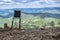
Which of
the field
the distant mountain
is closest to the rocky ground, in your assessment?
the field

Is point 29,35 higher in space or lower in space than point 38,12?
lower

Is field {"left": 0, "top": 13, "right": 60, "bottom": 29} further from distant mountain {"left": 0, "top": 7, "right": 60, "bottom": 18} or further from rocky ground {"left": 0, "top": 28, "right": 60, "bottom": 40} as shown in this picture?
rocky ground {"left": 0, "top": 28, "right": 60, "bottom": 40}

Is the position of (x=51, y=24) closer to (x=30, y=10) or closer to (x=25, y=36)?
(x=30, y=10)

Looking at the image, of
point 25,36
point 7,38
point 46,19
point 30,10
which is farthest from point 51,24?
point 7,38

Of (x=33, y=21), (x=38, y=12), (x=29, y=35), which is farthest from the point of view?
(x=38, y=12)

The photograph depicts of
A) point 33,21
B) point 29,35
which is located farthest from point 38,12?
point 29,35

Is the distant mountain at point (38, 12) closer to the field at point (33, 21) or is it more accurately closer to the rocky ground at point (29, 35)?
the field at point (33, 21)

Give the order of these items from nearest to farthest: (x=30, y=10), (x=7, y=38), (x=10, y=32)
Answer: (x=7, y=38)
(x=10, y=32)
(x=30, y=10)

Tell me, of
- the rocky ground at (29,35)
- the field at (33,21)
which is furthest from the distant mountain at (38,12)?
the rocky ground at (29,35)

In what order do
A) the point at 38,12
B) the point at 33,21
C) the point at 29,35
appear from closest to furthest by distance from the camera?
the point at 29,35
the point at 33,21
the point at 38,12

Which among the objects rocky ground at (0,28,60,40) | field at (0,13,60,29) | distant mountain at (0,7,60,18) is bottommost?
rocky ground at (0,28,60,40)

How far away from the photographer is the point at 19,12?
4.67 m

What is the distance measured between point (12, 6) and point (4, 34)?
3.35 ft

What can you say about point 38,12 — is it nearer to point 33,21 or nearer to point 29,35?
point 33,21
